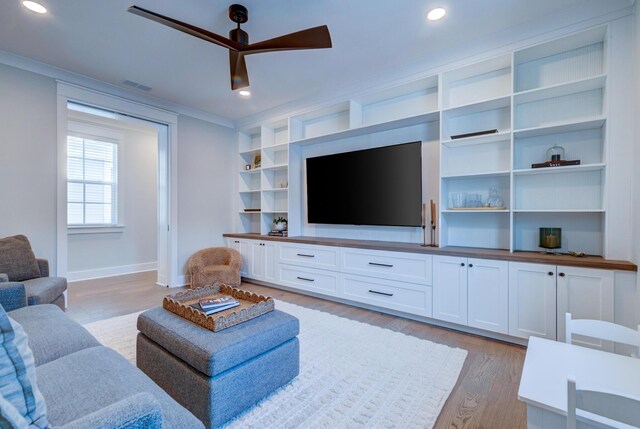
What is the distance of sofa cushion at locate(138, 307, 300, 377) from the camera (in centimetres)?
146

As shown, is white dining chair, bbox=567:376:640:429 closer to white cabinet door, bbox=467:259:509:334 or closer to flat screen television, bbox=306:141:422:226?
white cabinet door, bbox=467:259:509:334

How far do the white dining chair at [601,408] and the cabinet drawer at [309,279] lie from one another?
109 inches

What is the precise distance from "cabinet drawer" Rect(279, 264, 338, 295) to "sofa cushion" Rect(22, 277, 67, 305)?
2.37m

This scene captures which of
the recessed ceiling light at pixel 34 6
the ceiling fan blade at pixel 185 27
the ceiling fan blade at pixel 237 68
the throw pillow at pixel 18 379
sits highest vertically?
the recessed ceiling light at pixel 34 6

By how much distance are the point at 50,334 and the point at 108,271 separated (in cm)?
426

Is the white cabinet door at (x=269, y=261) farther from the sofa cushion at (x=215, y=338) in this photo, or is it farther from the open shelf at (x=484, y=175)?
the open shelf at (x=484, y=175)

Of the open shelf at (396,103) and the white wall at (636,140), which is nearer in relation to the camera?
the white wall at (636,140)

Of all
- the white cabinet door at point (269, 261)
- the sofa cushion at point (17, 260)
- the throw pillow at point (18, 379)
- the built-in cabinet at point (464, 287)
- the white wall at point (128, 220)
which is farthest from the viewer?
the white wall at point (128, 220)

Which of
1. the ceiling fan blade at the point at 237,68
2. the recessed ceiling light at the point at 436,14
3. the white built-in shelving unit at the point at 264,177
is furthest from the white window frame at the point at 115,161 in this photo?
the recessed ceiling light at the point at 436,14

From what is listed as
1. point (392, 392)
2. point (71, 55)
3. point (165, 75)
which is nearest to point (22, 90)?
point (71, 55)

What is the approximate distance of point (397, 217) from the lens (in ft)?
11.0

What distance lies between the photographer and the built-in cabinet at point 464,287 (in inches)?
86.4

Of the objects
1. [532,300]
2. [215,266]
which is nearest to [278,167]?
[215,266]

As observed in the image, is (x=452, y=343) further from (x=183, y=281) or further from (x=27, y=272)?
(x=27, y=272)
